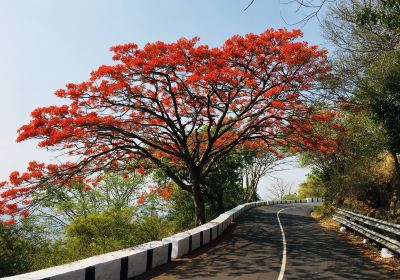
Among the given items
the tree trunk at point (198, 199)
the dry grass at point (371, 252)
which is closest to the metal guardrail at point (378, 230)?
the dry grass at point (371, 252)

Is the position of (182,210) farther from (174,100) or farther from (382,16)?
(382,16)

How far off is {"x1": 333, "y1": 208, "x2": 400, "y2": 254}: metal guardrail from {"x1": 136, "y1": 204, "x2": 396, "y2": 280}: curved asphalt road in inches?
35.4

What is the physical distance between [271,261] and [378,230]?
6023 mm

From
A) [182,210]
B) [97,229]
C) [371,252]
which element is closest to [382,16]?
[371,252]

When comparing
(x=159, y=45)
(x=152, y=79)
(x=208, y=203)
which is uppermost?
(x=159, y=45)

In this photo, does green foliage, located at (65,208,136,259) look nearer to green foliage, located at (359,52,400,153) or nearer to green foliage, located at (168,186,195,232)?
green foliage, located at (168,186,195,232)

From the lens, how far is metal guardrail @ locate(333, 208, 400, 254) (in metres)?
12.0

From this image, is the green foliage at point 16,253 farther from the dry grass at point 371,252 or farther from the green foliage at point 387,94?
the green foliage at point 387,94

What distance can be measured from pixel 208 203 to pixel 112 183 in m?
14.6

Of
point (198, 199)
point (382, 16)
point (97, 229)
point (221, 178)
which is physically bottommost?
point (97, 229)

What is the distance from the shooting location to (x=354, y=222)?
18.5m

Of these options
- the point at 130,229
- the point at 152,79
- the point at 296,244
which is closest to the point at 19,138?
the point at 152,79

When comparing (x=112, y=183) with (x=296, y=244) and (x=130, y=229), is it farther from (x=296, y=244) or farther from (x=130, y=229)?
(x=296, y=244)

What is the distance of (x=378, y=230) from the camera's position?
50.9 ft
